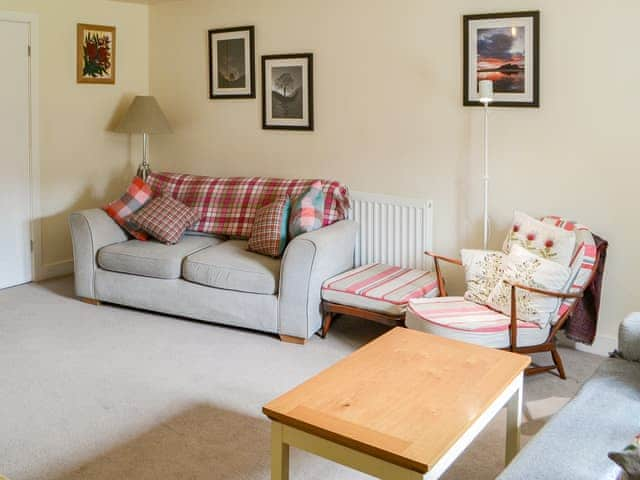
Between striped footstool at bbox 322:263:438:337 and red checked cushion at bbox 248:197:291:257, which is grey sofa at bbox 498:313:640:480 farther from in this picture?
red checked cushion at bbox 248:197:291:257

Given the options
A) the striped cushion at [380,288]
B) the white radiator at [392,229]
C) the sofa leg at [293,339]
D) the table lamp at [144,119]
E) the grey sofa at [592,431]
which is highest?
the table lamp at [144,119]

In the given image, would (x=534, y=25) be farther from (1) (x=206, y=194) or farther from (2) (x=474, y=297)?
(1) (x=206, y=194)

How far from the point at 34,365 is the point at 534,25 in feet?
10.7

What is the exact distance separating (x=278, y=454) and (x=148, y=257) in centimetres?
251

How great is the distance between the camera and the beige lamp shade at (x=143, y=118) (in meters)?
Answer: 5.23

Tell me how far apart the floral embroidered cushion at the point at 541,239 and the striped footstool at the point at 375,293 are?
1.82 ft

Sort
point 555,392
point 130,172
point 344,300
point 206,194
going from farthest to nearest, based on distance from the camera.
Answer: point 130,172 → point 206,194 → point 344,300 → point 555,392

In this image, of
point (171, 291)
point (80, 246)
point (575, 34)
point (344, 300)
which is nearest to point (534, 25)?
point (575, 34)

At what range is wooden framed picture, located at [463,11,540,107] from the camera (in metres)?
3.93

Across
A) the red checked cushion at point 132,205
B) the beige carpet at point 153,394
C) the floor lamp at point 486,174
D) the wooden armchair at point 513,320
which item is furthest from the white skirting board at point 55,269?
the floor lamp at point 486,174

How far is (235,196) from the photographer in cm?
487

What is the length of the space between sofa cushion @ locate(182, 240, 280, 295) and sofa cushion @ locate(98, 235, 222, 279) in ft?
0.29

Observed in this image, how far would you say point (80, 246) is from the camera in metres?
4.64

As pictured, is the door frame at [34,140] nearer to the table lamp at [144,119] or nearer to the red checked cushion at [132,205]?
the table lamp at [144,119]
